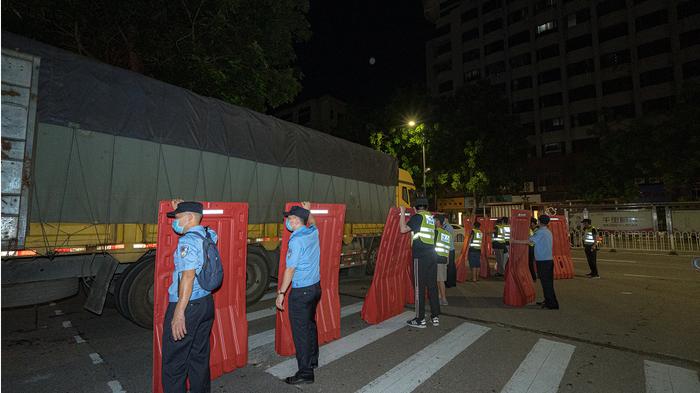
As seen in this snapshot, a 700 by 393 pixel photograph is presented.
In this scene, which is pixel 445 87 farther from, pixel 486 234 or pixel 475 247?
pixel 475 247

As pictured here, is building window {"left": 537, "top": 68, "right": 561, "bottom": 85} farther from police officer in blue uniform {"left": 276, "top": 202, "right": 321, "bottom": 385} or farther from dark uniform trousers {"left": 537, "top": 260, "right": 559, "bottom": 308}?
police officer in blue uniform {"left": 276, "top": 202, "right": 321, "bottom": 385}

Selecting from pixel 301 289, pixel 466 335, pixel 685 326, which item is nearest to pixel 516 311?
pixel 466 335

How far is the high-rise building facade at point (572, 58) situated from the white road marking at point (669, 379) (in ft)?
114

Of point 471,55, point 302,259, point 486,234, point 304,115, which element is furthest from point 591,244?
point 304,115

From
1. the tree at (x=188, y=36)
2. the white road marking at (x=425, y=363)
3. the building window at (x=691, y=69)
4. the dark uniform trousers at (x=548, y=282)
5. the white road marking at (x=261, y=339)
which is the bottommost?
the white road marking at (x=425, y=363)

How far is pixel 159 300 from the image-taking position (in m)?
3.70

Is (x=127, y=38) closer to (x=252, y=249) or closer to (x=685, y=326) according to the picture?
(x=252, y=249)

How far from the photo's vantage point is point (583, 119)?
41.4m

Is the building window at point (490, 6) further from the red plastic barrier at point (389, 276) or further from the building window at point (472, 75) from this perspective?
the red plastic barrier at point (389, 276)

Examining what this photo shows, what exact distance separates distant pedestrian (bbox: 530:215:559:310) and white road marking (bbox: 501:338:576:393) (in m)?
2.09

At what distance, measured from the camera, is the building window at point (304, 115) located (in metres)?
67.6

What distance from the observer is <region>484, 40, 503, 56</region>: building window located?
48344mm

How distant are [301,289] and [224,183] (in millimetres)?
3552

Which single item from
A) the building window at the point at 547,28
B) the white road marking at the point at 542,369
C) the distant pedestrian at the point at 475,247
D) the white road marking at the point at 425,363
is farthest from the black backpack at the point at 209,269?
the building window at the point at 547,28
